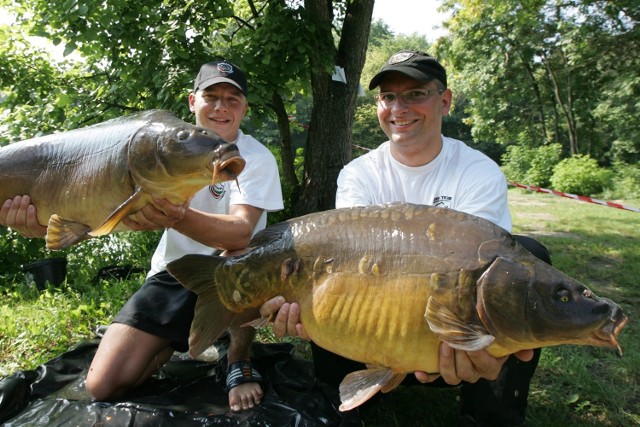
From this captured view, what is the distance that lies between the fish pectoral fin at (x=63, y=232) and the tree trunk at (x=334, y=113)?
2.94 m

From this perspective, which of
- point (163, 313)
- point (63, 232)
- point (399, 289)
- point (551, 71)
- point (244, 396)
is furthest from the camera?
point (551, 71)

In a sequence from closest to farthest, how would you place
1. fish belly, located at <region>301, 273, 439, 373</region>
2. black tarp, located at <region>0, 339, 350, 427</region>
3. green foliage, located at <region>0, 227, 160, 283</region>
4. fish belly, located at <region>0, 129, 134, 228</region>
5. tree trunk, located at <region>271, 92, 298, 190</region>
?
1. fish belly, located at <region>301, 273, 439, 373</region>
2. fish belly, located at <region>0, 129, 134, 228</region>
3. black tarp, located at <region>0, 339, 350, 427</region>
4. green foliage, located at <region>0, 227, 160, 283</region>
5. tree trunk, located at <region>271, 92, 298, 190</region>

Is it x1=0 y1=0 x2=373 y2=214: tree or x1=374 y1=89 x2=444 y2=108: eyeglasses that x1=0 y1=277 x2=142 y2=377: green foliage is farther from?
x1=374 y1=89 x2=444 y2=108: eyeglasses

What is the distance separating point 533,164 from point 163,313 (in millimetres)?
17341

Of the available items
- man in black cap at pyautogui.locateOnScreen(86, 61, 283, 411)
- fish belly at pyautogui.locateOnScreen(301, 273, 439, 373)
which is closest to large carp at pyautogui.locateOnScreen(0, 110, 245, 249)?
man in black cap at pyautogui.locateOnScreen(86, 61, 283, 411)

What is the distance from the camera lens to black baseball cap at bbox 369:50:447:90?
205cm

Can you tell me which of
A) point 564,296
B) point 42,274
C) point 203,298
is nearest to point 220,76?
point 203,298

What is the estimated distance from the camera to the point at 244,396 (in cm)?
201

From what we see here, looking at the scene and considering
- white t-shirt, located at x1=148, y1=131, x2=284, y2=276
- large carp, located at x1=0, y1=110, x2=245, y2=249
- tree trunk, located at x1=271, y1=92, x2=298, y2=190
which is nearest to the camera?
large carp, located at x1=0, y1=110, x2=245, y2=249

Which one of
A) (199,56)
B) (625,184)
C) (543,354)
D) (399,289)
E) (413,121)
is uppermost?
(199,56)

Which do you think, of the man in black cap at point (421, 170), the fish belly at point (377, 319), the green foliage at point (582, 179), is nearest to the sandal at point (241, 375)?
the man in black cap at point (421, 170)

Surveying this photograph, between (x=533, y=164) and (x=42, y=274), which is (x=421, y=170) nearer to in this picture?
(x=42, y=274)

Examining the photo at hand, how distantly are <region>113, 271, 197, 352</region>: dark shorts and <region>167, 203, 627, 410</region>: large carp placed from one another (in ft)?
1.93

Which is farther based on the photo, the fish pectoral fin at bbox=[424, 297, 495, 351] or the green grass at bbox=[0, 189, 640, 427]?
the green grass at bbox=[0, 189, 640, 427]
